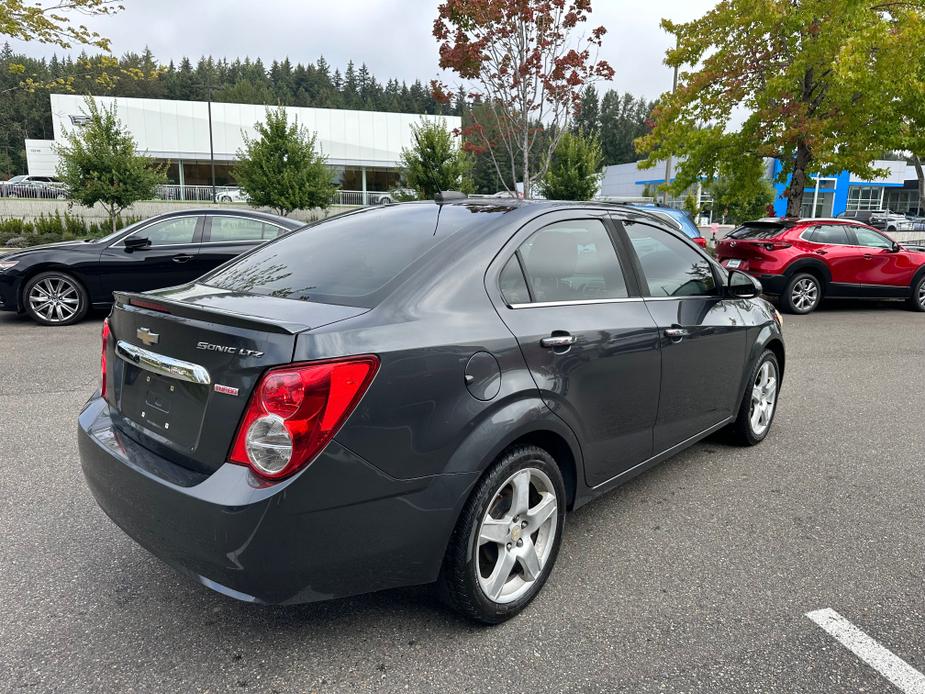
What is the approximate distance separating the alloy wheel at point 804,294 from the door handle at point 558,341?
963cm

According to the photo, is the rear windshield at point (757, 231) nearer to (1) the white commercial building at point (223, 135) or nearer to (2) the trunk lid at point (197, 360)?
(2) the trunk lid at point (197, 360)

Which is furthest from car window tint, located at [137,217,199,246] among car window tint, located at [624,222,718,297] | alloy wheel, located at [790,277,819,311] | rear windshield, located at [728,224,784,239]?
alloy wheel, located at [790,277,819,311]

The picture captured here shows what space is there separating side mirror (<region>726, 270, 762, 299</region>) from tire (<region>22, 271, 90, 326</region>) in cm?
813

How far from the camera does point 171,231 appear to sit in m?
8.95

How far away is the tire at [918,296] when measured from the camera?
11.5m

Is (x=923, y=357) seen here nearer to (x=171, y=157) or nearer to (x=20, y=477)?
(x=20, y=477)

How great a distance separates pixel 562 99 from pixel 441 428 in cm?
1652

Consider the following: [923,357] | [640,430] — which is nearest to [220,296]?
[640,430]

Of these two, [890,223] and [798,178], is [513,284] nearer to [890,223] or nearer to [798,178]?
[798,178]

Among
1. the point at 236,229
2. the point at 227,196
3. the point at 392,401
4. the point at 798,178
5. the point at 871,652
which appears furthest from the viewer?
A: the point at 227,196

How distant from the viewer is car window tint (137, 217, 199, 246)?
348 inches

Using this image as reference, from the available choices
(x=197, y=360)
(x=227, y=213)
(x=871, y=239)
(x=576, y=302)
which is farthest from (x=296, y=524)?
(x=871, y=239)

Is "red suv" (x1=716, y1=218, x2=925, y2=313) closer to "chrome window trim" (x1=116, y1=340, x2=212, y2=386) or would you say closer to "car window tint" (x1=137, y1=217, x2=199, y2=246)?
"car window tint" (x1=137, y1=217, x2=199, y2=246)

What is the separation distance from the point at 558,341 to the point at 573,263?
0.53 meters
